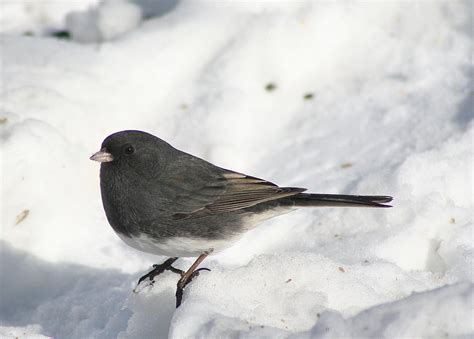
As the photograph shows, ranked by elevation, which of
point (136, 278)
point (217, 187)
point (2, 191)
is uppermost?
point (217, 187)

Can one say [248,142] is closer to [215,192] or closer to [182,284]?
[215,192]

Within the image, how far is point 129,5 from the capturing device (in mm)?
5453

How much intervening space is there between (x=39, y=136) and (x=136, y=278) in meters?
0.98

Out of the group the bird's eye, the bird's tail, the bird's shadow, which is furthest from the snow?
the bird's eye

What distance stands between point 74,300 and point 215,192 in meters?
0.85

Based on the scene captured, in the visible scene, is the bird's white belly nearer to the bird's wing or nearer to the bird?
the bird

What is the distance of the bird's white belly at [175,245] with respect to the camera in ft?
10.5

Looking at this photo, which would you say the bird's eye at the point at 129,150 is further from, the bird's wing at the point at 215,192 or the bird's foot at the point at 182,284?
the bird's foot at the point at 182,284

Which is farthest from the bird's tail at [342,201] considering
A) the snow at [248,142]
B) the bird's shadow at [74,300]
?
the bird's shadow at [74,300]

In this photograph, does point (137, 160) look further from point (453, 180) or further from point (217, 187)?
point (453, 180)

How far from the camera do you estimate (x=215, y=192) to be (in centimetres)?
342

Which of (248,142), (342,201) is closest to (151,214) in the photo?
(342,201)

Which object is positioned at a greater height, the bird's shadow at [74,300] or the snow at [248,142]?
the snow at [248,142]

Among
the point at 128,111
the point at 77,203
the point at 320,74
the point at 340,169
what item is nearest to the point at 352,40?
the point at 320,74
